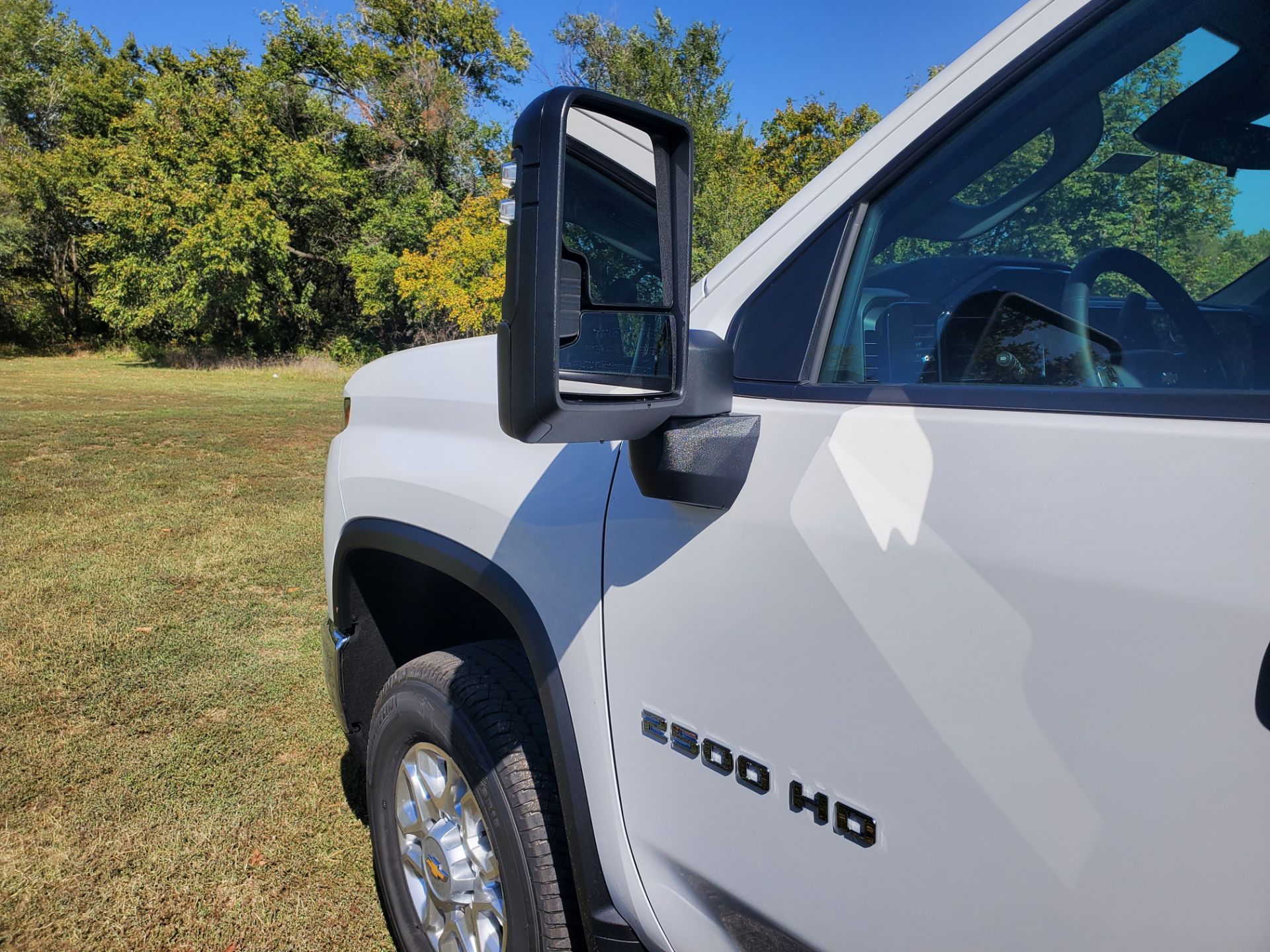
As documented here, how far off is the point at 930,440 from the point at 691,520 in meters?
0.39

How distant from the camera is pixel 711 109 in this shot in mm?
5402

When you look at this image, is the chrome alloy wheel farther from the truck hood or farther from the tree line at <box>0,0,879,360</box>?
the tree line at <box>0,0,879,360</box>

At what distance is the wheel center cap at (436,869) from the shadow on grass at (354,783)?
1.07 m

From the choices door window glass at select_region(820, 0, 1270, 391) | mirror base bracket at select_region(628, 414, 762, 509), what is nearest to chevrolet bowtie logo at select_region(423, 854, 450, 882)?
mirror base bracket at select_region(628, 414, 762, 509)

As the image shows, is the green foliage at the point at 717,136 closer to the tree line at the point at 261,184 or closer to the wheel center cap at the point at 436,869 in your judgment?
the wheel center cap at the point at 436,869

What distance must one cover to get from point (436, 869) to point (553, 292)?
1.50 meters

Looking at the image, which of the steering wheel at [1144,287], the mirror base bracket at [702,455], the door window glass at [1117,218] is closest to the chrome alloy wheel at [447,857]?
the mirror base bracket at [702,455]

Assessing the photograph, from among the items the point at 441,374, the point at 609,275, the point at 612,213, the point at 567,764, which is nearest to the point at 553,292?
the point at 609,275

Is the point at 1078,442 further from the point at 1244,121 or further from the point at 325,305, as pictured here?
the point at 325,305

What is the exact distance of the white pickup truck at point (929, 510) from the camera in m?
0.86

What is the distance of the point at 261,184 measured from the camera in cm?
3052

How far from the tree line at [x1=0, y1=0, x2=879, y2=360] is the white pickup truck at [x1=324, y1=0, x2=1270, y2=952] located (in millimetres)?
23730

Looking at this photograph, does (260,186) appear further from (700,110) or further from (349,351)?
(700,110)

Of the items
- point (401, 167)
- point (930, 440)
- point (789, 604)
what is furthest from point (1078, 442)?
point (401, 167)
